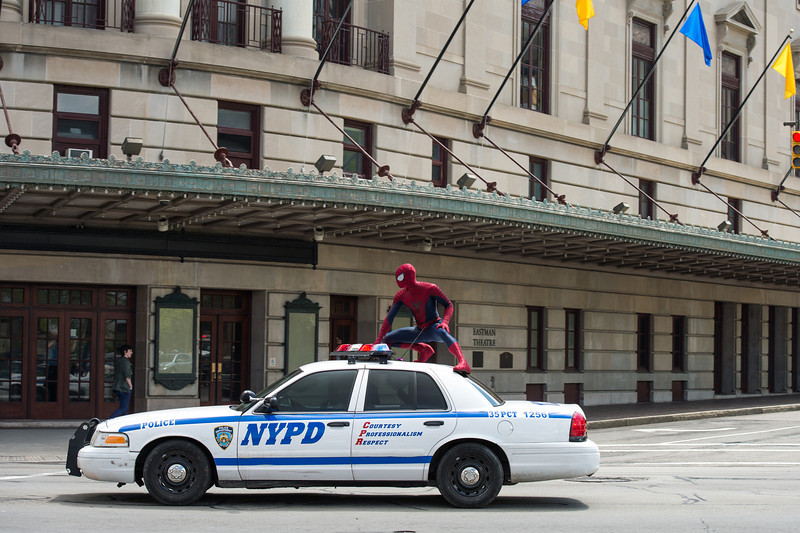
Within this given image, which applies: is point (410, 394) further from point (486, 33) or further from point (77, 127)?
point (486, 33)

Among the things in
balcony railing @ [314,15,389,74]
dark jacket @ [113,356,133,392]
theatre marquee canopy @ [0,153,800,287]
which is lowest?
dark jacket @ [113,356,133,392]

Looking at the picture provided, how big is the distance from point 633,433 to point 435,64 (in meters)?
9.81

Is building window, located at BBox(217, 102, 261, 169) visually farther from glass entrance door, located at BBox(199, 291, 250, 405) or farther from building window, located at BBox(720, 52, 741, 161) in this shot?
building window, located at BBox(720, 52, 741, 161)

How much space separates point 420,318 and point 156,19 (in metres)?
12.2

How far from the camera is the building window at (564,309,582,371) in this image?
32094 millimetres

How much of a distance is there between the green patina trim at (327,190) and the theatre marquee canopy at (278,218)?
2 cm

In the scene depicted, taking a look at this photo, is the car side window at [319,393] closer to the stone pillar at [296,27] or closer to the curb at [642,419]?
the curb at [642,419]

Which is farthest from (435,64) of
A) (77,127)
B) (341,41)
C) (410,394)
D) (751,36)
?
(751,36)

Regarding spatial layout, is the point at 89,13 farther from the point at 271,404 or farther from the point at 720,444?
the point at 720,444

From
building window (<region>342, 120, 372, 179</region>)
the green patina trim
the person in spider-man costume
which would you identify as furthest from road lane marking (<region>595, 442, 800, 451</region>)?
building window (<region>342, 120, 372, 179</region>)

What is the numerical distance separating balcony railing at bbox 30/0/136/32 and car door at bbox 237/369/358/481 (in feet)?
48.8

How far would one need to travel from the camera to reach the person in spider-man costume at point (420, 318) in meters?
14.4

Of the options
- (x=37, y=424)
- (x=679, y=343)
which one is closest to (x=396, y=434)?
(x=37, y=424)

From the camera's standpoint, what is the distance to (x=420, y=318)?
14516 mm
